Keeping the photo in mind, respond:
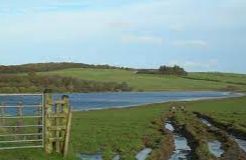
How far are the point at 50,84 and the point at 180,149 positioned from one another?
126 metres

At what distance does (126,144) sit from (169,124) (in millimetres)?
18356

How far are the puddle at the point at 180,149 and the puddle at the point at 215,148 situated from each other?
1.15 meters

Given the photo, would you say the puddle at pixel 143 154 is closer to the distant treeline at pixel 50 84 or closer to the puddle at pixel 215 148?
the puddle at pixel 215 148

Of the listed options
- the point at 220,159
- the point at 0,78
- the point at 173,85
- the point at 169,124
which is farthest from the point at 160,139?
the point at 173,85

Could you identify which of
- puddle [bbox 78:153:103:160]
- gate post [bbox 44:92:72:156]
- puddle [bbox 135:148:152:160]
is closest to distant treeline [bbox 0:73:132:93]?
puddle [bbox 135:148:152:160]

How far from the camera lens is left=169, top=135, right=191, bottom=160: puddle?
28.3 meters

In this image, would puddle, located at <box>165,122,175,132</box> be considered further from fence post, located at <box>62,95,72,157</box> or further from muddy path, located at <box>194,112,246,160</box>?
fence post, located at <box>62,95,72,157</box>

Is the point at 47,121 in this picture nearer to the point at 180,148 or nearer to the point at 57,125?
the point at 57,125

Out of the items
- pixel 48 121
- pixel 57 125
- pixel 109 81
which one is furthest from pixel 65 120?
pixel 109 81

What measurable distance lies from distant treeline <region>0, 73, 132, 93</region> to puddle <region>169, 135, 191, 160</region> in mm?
91515

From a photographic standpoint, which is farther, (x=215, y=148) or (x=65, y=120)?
(x=215, y=148)

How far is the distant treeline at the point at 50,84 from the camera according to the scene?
455 feet

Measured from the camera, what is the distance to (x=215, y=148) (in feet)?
105

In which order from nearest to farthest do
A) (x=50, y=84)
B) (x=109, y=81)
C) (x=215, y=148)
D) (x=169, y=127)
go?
(x=215, y=148), (x=169, y=127), (x=50, y=84), (x=109, y=81)
